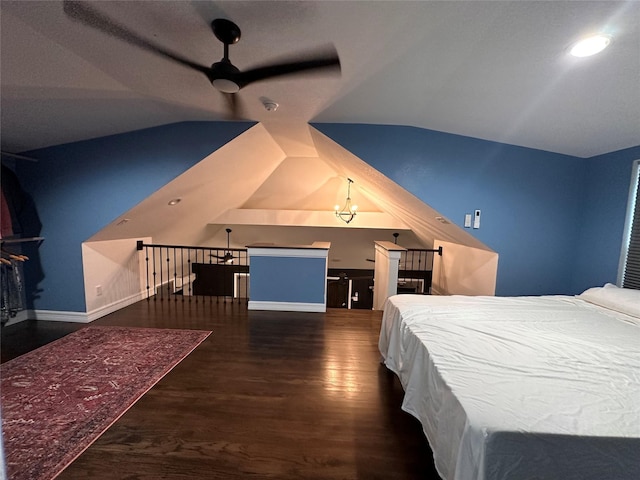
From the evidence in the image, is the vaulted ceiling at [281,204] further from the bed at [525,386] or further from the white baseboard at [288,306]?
the white baseboard at [288,306]

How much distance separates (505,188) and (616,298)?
135cm

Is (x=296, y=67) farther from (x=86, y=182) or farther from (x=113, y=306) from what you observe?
(x=113, y=306)

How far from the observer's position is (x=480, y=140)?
9.29ft

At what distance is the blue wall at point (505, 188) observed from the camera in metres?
2.84

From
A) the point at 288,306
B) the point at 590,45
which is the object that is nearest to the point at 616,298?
the point at 590,45

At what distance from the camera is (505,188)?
289 cm

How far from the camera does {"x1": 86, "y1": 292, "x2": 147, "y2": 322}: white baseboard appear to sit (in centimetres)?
346

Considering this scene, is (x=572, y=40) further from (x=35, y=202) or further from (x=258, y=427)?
(x=35, y=202)

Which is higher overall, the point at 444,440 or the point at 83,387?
the point at 444,440

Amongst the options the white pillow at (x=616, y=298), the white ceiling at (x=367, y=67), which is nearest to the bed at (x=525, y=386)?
the white pillow at (x=616, y=298)

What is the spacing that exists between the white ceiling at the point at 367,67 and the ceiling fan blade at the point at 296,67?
159mm

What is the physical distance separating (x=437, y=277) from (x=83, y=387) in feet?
17.2

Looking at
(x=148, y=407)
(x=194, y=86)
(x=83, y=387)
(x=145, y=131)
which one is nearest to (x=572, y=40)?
(x=194, y=86)

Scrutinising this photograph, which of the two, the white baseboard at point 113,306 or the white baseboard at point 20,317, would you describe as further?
the white baseboard at point 113,306
